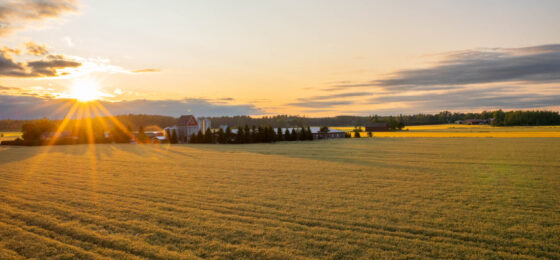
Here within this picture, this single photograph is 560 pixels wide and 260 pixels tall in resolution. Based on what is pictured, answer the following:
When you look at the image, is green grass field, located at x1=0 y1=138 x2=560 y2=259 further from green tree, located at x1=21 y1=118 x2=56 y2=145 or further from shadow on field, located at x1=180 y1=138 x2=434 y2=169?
green tree, located at x1=21 y1=118 x2=56 y2=145

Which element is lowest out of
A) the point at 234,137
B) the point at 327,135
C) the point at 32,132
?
the point at 327,135

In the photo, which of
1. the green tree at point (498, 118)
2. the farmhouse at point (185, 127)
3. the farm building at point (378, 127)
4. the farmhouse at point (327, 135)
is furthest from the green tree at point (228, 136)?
the green tree at point (498, 118)

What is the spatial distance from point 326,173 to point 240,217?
11.8 m

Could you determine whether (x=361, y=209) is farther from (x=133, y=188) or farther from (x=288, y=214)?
(x=133, y=188)

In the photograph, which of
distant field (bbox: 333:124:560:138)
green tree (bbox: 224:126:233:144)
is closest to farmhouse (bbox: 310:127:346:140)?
distant field (bbox: 333:124:560:138)

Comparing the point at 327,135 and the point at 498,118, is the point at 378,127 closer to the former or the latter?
the point at 327,135

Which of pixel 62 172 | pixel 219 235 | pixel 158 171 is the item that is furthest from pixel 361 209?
pixel 62 172

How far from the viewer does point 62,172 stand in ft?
78.0

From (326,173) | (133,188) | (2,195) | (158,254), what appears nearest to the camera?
(158,254)

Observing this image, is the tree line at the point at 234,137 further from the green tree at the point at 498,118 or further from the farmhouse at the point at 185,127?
the green tree at the point at 498,118

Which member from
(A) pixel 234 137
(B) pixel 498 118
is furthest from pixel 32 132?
(B) pixel 498 118

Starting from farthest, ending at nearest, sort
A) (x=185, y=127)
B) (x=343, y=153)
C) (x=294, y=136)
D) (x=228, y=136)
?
(x=185, y=127), (x=294, y=136), (x=228, y=136), (x=343, y=153)

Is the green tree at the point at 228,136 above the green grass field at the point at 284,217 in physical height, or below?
above

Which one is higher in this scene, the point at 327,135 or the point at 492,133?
the point at 327,135
